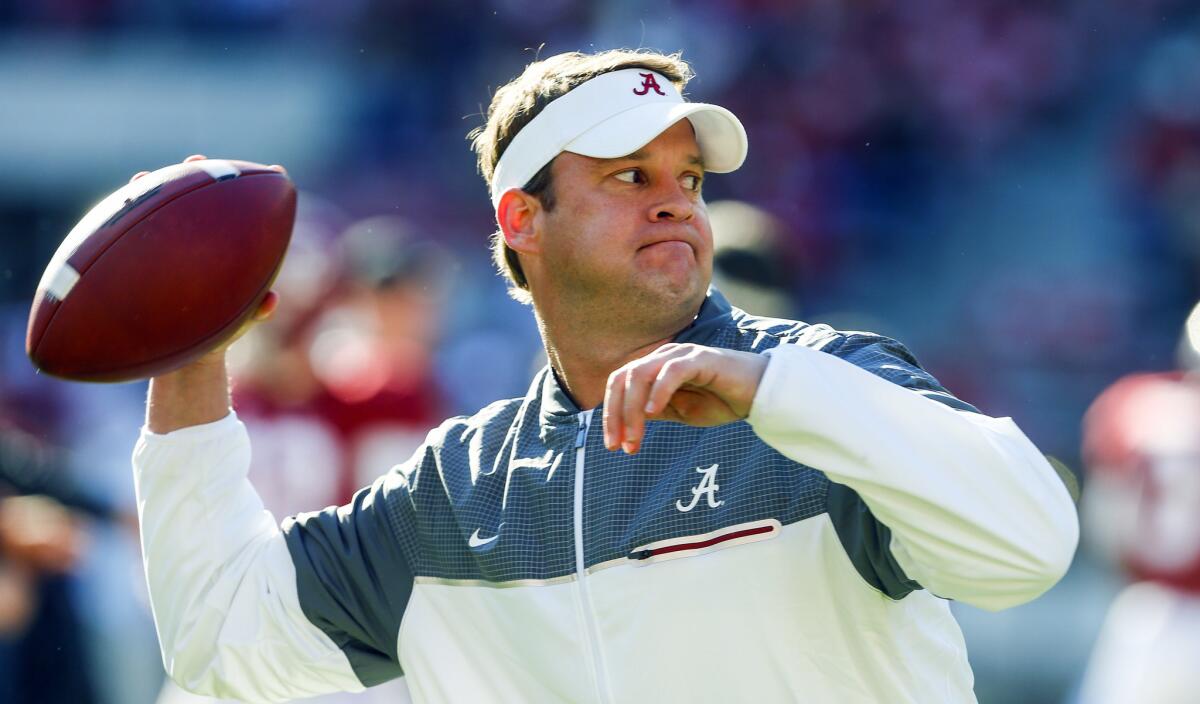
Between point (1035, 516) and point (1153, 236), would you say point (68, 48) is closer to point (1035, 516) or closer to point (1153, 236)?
point (1153, 236)

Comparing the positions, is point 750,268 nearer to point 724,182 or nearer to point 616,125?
point 616,125

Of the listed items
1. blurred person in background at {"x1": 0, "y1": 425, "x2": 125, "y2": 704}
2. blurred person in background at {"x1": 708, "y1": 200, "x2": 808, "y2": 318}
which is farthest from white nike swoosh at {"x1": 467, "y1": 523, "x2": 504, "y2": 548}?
blurred person in background at {"x1": 0, "y1": 425, "x2": 125, "y2": 704}

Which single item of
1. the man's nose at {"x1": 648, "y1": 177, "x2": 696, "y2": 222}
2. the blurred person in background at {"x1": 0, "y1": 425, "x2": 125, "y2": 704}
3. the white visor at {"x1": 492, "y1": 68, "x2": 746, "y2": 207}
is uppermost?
the white visor at {"x1": 492, "y1": 68, "x2": 746, "y2": 207}

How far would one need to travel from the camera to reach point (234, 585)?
2869mm

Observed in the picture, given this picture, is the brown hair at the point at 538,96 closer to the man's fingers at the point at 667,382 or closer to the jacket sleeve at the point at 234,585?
the jacket sleeve at the point at 234,585

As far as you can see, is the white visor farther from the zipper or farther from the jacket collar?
the zipper

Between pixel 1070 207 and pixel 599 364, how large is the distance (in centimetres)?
643

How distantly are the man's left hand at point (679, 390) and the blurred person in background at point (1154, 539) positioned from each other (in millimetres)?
2958

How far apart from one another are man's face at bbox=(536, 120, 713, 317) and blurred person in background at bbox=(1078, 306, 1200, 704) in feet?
7.49

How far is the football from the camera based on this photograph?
2.70 metres

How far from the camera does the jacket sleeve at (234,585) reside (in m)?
2.85

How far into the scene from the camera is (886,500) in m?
2.06

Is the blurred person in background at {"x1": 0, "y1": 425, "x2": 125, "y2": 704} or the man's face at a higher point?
the man's face

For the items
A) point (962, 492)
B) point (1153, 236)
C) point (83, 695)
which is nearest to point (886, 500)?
point (962, 492)
